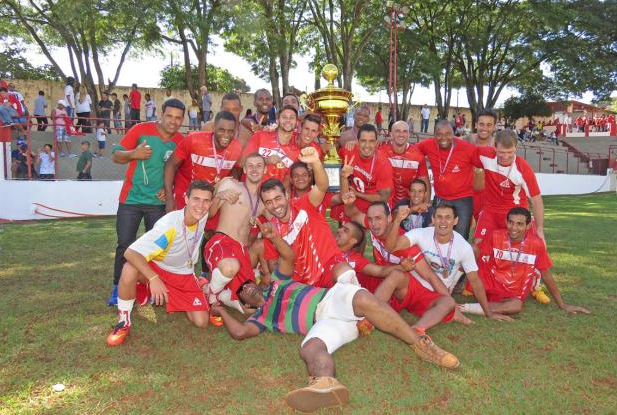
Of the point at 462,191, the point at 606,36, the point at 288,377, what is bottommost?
the point at 288,377

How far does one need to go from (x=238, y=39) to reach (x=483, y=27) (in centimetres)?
1644

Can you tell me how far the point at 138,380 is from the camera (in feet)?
11.5

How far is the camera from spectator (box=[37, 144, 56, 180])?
12.5m

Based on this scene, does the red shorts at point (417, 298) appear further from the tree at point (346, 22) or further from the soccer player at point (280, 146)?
the tree at point (346, 22)

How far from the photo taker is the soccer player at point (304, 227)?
4445 millimetres

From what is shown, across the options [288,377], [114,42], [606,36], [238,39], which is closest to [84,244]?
[288,377]

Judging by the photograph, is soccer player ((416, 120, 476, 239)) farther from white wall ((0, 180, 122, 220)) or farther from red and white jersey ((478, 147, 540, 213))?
white wall ((0, 180, 122, 220))

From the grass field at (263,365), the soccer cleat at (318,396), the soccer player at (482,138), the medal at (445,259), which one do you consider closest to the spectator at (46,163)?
the grass field at (263,365)

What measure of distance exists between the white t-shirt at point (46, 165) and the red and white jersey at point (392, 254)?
33.6 ft

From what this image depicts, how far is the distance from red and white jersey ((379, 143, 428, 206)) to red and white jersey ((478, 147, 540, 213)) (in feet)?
2.40

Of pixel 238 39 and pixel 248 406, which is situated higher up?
pixel 238 39


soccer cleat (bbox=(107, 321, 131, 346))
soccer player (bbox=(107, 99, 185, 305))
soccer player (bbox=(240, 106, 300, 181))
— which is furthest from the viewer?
soccer player (bbox=(240, 106, 300, 181))

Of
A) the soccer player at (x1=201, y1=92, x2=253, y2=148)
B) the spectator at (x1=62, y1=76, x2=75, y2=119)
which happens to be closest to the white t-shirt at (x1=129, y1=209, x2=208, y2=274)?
the soccer player at (x1=201, y1=92, x2=253, y2=148)

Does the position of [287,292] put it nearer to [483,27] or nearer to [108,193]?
[108,193]
